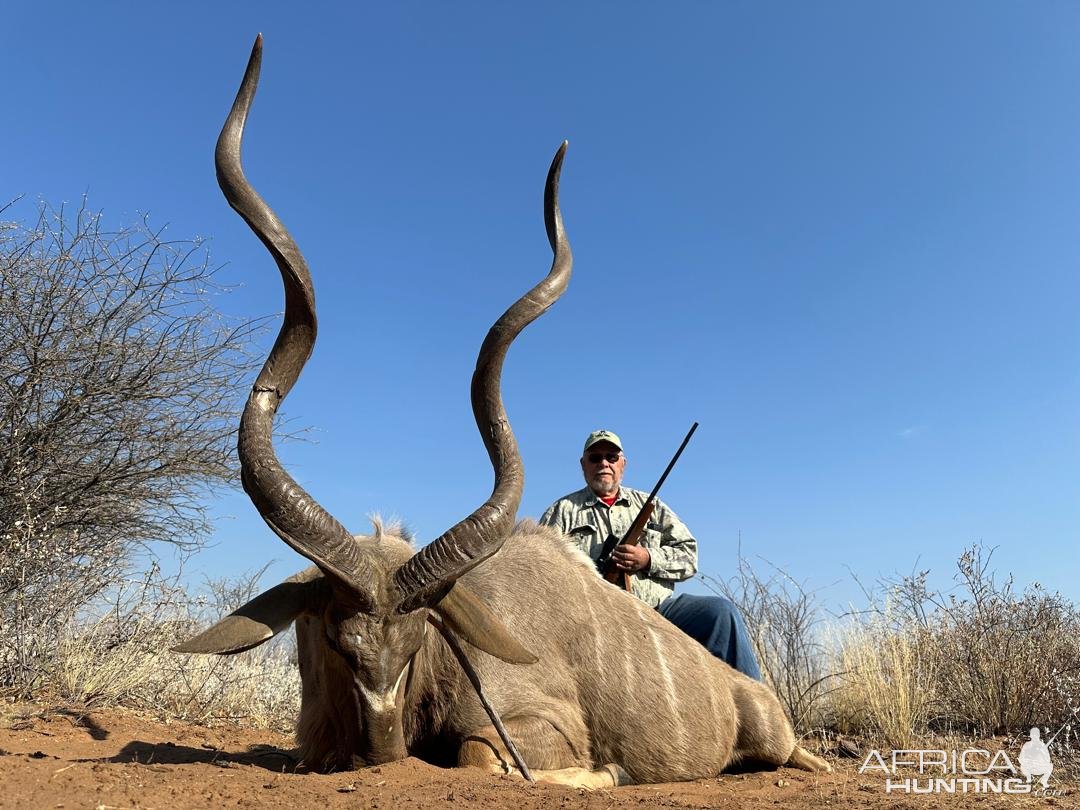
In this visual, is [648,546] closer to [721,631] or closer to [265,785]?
[721,631]

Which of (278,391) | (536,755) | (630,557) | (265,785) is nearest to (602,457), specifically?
(630,557)

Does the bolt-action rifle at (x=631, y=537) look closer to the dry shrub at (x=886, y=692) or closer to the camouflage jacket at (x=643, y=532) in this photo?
the camouflage jacket at (x=643, y=532)

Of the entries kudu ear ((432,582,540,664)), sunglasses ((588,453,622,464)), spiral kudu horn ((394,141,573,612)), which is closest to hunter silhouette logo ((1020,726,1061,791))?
kudu ear ((432,582,540,664))

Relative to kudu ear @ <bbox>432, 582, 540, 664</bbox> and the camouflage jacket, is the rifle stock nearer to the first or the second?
the camouflage jacket

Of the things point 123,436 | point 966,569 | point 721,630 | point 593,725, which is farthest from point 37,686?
point 966,569

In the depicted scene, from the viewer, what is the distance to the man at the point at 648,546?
5633 mm

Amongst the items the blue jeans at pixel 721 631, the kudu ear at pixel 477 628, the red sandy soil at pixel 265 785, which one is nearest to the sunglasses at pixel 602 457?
the blue jeans at pixel 721 631

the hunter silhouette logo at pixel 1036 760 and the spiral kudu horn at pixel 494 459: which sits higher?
the spiral kudu horn at pixel 494 459

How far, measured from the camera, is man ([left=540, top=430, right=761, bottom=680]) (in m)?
5.63

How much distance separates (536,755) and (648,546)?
2579 mm

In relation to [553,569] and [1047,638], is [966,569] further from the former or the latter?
[553,569]

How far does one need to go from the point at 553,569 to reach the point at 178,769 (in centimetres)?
216

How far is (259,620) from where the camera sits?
333 centimetres

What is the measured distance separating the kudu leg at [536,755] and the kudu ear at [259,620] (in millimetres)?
899
